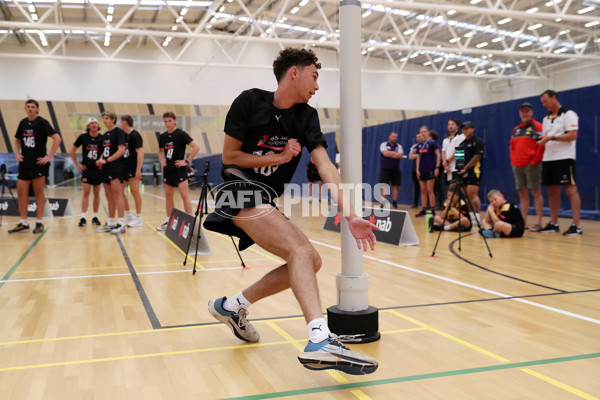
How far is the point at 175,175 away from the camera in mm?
7668

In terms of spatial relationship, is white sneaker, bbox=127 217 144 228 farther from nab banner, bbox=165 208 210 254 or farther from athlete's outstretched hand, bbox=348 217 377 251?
athlete's outstretched hand, bbox=348 217 377 251

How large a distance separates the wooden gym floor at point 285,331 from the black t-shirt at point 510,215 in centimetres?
133

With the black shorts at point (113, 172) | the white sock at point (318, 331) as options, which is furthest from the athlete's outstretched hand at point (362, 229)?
the black shorts at point (113, 172)

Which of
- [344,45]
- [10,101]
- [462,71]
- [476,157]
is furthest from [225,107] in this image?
[344,45]

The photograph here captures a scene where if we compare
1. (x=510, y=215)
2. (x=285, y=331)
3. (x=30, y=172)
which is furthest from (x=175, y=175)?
(x=285, y=331)

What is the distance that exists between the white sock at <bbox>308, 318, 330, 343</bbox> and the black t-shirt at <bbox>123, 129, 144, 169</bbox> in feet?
21.5

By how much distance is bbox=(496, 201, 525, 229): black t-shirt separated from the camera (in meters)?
7.31

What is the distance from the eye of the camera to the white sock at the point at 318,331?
224 cm

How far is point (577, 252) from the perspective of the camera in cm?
598

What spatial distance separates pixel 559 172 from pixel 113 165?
6.30 meters

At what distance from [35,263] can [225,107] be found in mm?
23057

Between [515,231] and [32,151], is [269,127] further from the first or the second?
[32,151]

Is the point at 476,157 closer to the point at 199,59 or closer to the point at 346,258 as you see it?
the point at 346,258

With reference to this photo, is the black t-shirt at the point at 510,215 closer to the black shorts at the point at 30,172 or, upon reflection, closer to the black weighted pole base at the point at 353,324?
the black weighted pole base at the point at 353,324
